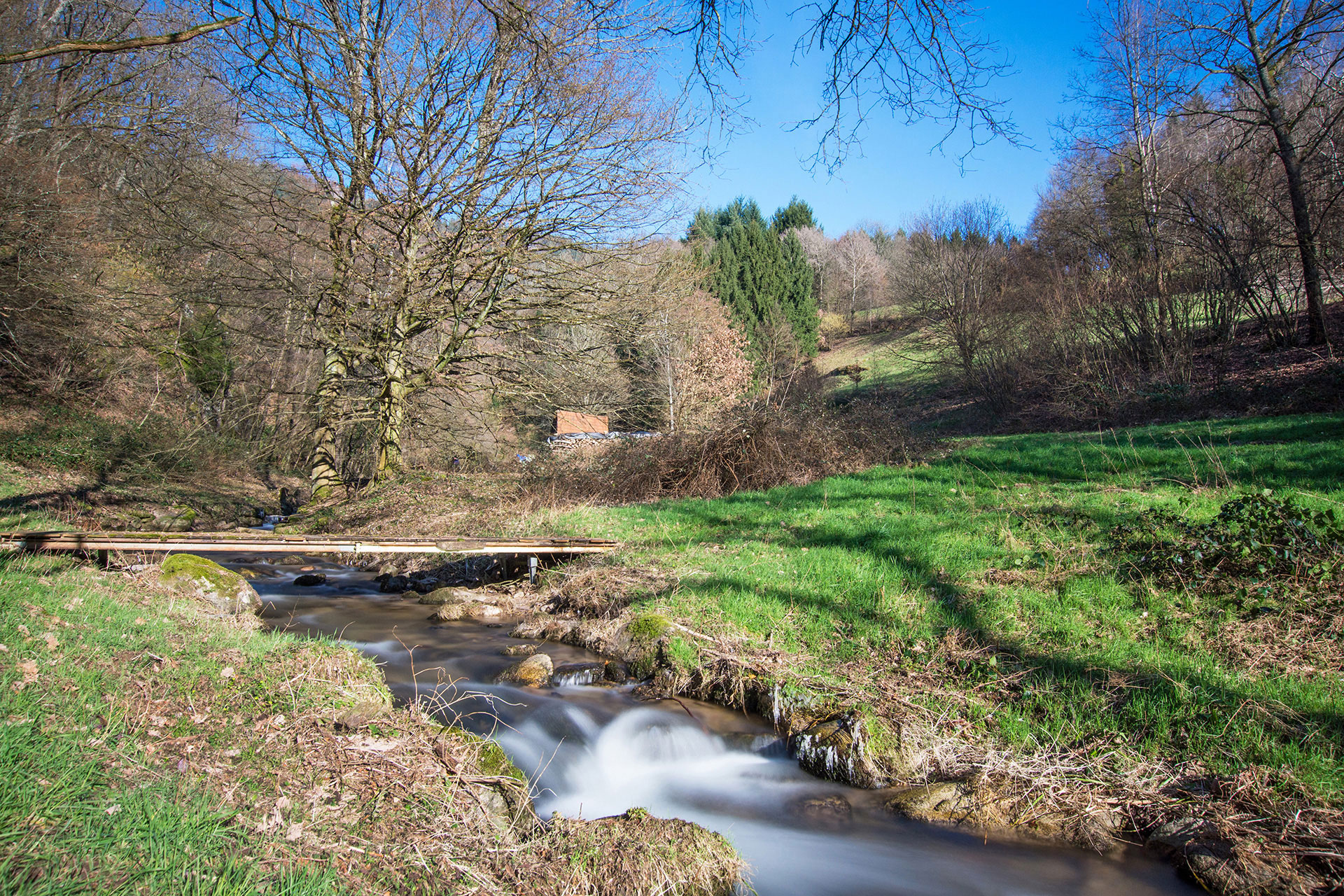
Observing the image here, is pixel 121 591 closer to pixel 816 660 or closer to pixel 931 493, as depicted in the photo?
pixel 816 660

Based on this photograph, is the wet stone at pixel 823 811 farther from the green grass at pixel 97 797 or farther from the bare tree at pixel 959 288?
the bare tree at pixel 959 288

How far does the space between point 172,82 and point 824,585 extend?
1461 cm

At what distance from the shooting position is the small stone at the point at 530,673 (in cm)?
657

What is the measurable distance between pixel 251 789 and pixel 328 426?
12.9m

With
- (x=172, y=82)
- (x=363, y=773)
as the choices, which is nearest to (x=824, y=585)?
(x=363, y=773)

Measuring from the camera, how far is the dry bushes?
13.4 metres

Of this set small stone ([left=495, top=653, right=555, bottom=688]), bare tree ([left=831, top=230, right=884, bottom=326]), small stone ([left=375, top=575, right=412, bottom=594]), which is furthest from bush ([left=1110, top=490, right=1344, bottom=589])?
bare tree ([left=831, top=230, right=884, bottom=326])

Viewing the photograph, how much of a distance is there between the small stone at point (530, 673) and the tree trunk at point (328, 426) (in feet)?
30.2

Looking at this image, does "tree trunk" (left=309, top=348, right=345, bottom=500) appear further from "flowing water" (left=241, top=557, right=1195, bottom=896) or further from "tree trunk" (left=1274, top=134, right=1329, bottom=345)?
"tree trunk" (left=1274, top=134, right=1329, bottom=345)

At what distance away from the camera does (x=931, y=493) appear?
397 inches

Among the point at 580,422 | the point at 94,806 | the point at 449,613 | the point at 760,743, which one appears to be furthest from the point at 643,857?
the point at 580,422

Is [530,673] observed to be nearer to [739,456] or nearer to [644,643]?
[644,643]

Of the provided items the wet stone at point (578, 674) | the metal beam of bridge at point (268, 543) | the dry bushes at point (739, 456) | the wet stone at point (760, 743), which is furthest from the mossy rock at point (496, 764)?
the dry bushes at point (739, 456)

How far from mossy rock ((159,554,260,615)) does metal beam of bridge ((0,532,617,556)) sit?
0.20 metres
